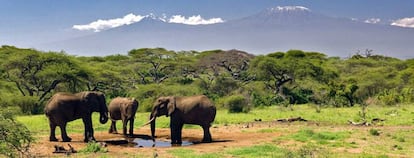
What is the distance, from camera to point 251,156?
55.1ft

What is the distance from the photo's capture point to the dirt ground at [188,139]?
18.1 metres

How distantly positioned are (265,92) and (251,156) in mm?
32714

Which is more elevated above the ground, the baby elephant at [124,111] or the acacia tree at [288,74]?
the acacia tree at [288,74]

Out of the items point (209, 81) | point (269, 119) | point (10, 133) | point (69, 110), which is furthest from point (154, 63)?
point (10, 133)

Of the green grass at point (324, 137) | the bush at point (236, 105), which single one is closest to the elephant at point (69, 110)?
the green grass at point (324, 137)

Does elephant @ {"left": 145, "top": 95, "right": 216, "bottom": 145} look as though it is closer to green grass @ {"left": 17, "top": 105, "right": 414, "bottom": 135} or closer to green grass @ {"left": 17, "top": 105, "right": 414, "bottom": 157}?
green grass @ {"left": 17, "top": 105, "right": 414, "bottom": 157}

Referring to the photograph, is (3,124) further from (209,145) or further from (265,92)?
(265,92)

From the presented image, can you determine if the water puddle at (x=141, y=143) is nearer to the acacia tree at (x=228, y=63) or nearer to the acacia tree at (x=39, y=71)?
the acacia tree at (x=39, y=71)

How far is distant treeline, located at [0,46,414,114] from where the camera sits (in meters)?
40.7

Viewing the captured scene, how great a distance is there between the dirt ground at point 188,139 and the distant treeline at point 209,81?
35.1 ft

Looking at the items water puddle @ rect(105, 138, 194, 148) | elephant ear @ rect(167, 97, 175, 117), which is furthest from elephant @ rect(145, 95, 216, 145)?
water puddle @ rect(105, 138, 194, 148)

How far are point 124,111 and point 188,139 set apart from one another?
3.39 metres

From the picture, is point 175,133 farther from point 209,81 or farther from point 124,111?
point 209,81

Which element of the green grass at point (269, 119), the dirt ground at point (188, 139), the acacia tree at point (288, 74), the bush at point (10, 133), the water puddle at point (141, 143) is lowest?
the water puddle at point (141, 143)
